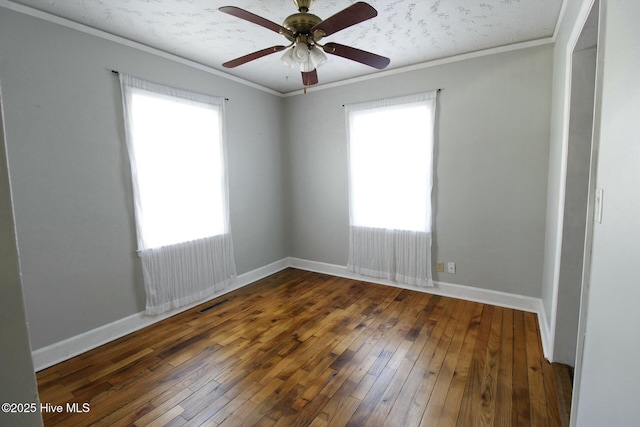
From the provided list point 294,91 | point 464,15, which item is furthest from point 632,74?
point 294,91

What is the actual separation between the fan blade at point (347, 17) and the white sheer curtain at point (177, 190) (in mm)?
1821

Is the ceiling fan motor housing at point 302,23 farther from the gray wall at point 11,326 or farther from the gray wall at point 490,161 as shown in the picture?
the gray wall at point 490,161

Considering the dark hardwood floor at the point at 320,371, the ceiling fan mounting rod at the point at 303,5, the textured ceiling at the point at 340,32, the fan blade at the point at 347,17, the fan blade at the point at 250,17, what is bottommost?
the dark hardwood floor at the point at 320,371

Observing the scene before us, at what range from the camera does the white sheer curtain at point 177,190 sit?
8.84 ft

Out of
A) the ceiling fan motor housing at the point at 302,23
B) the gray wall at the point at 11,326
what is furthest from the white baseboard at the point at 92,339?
the ceiling fan motor housing at the point at 302,23

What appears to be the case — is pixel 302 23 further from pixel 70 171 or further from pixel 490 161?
pixel 490 161

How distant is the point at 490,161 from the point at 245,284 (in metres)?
3.15

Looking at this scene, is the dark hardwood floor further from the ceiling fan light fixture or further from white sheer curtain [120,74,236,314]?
the ceiling fan light fixture

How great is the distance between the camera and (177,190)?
295cm

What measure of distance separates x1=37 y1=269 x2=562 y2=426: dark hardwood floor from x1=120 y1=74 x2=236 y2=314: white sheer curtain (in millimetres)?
394

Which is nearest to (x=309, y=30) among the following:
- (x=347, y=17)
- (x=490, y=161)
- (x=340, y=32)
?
(x=347, y=17)

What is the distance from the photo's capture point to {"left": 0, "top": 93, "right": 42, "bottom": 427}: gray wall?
469 mm

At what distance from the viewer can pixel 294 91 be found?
4172 mm

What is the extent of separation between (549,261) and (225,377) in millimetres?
2713
